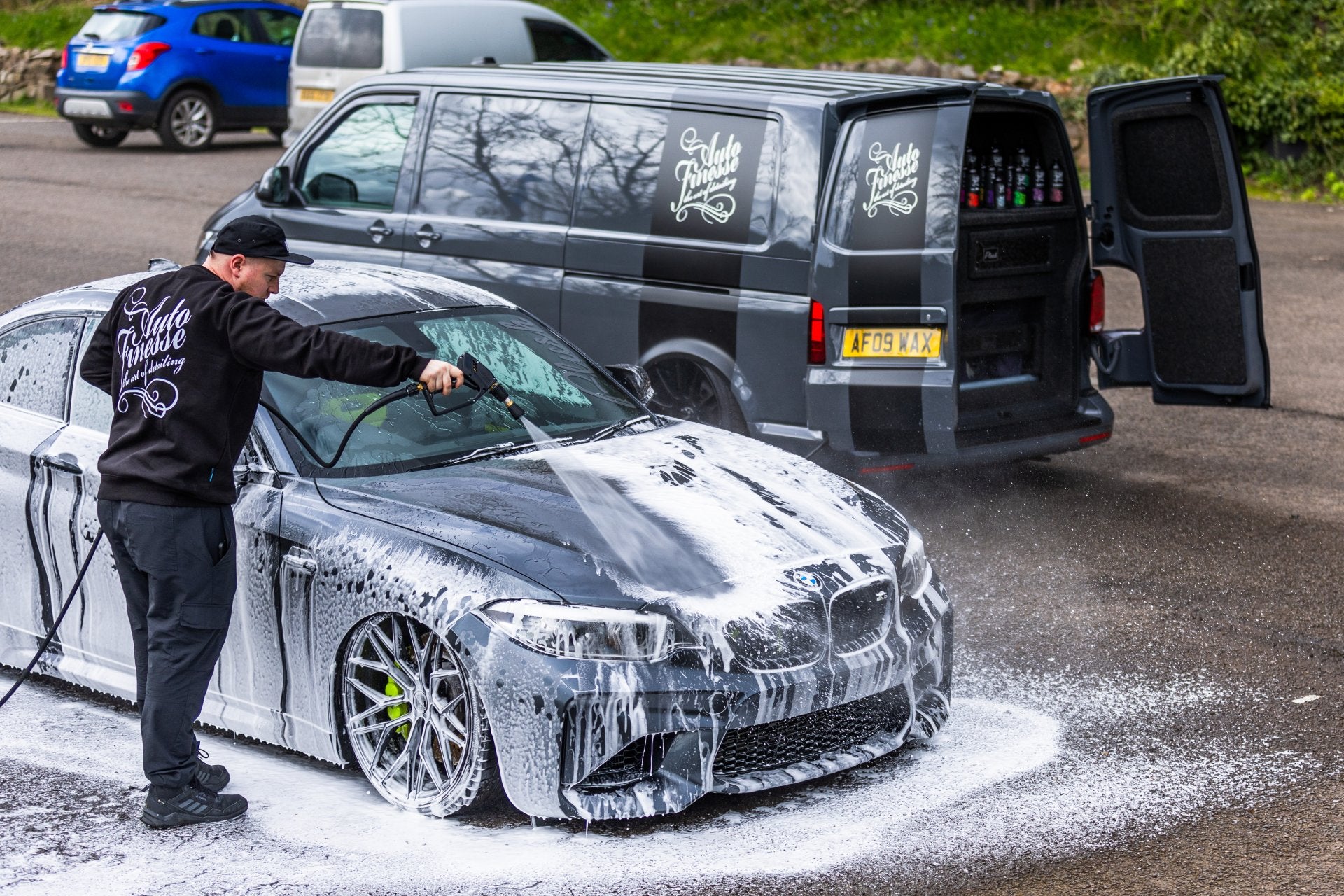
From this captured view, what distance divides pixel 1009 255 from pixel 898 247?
84 centimetres

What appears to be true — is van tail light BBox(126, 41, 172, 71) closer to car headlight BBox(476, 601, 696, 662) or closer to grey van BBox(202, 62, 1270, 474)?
grey van BBox(202, 62, 1270, 474)

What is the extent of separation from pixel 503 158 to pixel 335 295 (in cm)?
295

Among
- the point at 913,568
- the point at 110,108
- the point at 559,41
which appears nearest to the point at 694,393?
the point at 913,568

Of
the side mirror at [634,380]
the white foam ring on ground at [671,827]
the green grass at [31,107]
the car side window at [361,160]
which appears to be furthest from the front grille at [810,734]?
the green grass at [31,107]

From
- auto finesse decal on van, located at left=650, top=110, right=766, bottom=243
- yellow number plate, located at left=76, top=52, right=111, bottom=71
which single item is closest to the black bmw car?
auto finesse decal on van, located at left=650, top=110, right=766, bottom=243

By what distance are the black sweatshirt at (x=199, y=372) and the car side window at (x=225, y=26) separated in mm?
17703

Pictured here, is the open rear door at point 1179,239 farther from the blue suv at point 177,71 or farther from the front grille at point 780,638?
the blue suv at point 177,71

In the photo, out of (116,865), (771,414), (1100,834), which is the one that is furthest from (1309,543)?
(116,865)

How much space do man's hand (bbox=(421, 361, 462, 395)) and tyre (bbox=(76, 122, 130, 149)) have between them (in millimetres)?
18576

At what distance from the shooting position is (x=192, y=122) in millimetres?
21375

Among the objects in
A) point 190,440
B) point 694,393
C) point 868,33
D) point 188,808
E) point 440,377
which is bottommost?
point 188,808

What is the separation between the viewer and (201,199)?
56.8 ft

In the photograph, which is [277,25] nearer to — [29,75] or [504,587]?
[29,75]

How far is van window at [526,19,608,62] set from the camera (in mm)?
17016
